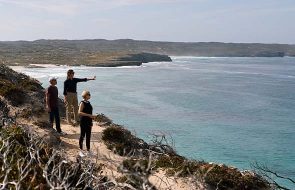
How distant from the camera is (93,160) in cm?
1126

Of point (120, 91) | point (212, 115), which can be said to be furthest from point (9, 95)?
point (120, 91)

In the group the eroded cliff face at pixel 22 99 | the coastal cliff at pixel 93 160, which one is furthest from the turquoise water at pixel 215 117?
the coastal cliff at pixel 93 160

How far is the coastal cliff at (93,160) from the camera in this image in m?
7.71

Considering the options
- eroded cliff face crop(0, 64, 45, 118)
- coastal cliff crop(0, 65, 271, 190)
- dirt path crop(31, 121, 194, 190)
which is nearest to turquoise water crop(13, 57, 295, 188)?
dirt path crop(31, 121, 194, 190)

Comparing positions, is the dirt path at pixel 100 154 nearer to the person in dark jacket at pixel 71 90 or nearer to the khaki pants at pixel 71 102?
the khaki pants at pixel 71 102

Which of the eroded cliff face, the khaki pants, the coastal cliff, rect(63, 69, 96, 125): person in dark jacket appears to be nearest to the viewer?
the coastal cliff

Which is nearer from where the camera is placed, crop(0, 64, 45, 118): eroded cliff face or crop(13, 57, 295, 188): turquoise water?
crop(0, 64, 45, 118): eroded cliff face

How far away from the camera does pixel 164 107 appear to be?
3834 centimetres

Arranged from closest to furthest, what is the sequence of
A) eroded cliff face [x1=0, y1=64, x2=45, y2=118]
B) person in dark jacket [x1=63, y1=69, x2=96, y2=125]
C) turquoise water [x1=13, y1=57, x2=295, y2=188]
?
person in dark jacket [x1=63, y1=69, x2=96, y2=125]
eroded cliff face [x1=0, y1=64, x2=45, y2=118]
turquoise water [x1=13, y1=57, x2=295, y2=188]

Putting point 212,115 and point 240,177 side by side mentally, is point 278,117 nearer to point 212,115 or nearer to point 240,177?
point 212,115

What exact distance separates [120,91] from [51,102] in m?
35.3

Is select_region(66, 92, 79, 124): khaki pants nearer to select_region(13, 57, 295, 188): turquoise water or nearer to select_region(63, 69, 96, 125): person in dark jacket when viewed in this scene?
select_region(63, 69, 96, 125): person in dark jacket

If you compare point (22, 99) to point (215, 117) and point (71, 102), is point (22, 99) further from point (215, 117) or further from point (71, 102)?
point (215, 117)

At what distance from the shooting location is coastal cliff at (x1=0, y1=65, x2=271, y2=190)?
25.3ft
